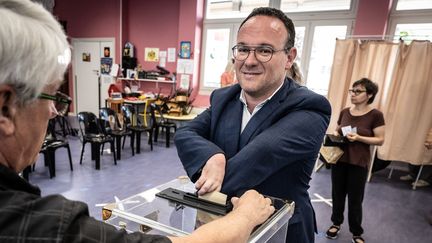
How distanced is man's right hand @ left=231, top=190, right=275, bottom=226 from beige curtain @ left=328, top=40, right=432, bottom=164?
412 centimetres

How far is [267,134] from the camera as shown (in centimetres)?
84

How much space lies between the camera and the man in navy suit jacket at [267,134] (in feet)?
2.64

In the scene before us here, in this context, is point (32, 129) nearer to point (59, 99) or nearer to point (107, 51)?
point (59, 99)

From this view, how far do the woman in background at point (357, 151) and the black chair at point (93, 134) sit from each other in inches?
123

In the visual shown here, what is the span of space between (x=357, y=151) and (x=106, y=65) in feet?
21.7

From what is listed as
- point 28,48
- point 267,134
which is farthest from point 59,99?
point 267,134

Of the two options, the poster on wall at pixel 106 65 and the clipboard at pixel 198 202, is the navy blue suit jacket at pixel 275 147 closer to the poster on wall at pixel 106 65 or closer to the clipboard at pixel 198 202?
the clipboard at pixel 198 202

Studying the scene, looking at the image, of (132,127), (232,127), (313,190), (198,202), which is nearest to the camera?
(198,202)

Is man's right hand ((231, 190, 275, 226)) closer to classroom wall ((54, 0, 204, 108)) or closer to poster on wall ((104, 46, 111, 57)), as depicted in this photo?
classroom wall ((54, 0, 204, 108))

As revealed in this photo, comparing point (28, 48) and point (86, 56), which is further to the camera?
point (86, 56)

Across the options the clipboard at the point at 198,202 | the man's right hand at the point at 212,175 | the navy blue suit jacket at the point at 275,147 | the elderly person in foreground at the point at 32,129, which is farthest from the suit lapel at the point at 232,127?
the elderly person in foreground at the point at 32,129

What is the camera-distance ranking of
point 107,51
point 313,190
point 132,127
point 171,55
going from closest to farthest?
1. point 313,190
2. point 132,127
3. point 171,55
4. point 107,51

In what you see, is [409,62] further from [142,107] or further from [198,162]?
[142,107]

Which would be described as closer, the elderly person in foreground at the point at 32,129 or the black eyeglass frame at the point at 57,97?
the elderly person in foreground at the point at 32,129
